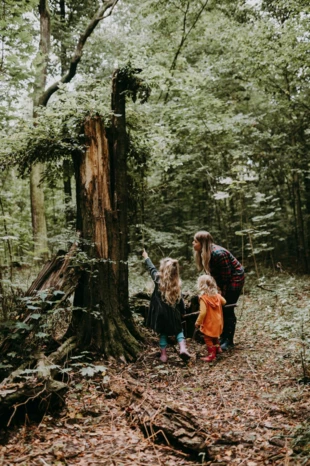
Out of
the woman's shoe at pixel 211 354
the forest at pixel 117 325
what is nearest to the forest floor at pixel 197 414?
the forest at pixel 117 325

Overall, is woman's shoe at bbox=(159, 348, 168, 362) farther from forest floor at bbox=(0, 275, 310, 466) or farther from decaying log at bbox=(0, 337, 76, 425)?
decaying log at bbox=(0, 337, 76, 425)

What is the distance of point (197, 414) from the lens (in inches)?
153

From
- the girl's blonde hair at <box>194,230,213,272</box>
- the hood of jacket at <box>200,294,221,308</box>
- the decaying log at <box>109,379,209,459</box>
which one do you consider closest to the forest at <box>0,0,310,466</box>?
the decaying log at <box>109,379,209,459</box>

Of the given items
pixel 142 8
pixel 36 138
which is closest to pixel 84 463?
pixel 36 138

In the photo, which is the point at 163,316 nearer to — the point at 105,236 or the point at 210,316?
the point at 210,316

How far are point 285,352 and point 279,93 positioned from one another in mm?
10688

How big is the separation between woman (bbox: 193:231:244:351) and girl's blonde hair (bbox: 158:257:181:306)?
1.82 ft

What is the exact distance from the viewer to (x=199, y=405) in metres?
4.16

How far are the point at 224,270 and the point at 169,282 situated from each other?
3.45 ft

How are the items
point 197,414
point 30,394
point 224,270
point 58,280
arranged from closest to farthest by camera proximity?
point 30,394
point 197,414
point 58,280
point 224,270

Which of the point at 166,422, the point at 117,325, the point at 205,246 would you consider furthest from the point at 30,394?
the point at 205,246

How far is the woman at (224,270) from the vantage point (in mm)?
5973

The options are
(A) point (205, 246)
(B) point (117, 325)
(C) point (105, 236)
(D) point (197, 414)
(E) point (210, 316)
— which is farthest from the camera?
(A) point (205, 246)

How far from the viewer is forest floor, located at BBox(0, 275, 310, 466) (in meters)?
2.97
